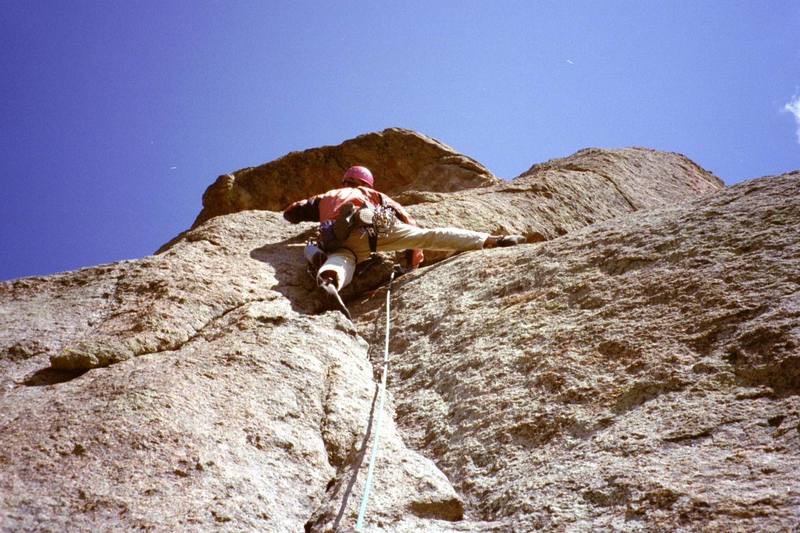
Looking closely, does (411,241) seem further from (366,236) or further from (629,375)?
(629,375)

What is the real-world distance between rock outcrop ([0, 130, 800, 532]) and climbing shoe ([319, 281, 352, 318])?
0.70 feet

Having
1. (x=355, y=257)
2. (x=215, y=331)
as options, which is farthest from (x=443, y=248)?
(x=215, y=331)

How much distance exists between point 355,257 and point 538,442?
9.82 ft

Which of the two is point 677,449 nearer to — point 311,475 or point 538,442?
point 538,442

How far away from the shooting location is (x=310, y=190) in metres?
11.3

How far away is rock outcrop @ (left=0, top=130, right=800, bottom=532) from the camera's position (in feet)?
6.64

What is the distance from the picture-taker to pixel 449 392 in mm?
3102

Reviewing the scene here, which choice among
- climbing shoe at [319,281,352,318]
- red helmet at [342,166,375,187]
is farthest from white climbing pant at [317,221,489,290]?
red helmet at [342,166,375,187]

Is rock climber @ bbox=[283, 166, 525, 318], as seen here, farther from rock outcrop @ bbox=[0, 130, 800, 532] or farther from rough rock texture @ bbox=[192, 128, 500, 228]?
rough rock texture @ bbox=[192, 128, 500, 228]

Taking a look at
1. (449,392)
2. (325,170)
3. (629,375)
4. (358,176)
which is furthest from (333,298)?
(325,170)

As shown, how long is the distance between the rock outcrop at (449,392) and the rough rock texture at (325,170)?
6.63 metres

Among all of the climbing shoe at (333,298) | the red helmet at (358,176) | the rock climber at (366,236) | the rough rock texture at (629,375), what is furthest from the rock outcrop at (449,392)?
the red helmet at (358,176)

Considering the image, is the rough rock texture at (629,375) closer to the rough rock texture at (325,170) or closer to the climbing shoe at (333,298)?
the climbing shoe at (333,298)

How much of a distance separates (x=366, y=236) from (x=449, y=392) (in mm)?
2286
